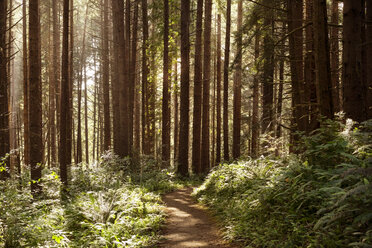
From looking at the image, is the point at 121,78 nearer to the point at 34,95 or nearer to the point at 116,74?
the point at 116,74

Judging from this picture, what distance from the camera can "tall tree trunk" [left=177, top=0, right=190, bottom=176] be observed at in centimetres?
1396

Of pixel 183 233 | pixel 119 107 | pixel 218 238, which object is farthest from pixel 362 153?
pixel 119 107

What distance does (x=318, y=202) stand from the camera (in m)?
A: 4.48

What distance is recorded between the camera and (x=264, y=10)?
1065 centimetres

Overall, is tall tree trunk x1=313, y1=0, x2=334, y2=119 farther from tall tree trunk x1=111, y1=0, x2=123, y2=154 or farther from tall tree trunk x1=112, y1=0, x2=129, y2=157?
tall tree trunk x1=111, y1=0, x2=123, y2=154

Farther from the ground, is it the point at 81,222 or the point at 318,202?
the point at 318,202

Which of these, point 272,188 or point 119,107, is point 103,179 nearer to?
point 119,107

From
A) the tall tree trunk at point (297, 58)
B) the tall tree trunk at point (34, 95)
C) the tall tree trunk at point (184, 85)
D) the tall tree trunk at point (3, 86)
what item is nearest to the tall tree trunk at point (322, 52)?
the tall tree trunk at point (297, 58)

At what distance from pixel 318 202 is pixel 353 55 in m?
3.20

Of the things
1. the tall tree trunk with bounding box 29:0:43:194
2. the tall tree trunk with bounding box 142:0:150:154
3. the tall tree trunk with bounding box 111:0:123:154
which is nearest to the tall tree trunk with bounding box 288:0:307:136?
the tall tree trunk with bounding box 29:0:43:194

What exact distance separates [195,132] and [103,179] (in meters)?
6.19

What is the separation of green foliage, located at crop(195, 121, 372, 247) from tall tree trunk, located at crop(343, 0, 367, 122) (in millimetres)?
682

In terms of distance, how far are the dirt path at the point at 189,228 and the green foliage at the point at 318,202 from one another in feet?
1.33

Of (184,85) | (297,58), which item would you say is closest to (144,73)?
(184,85)
